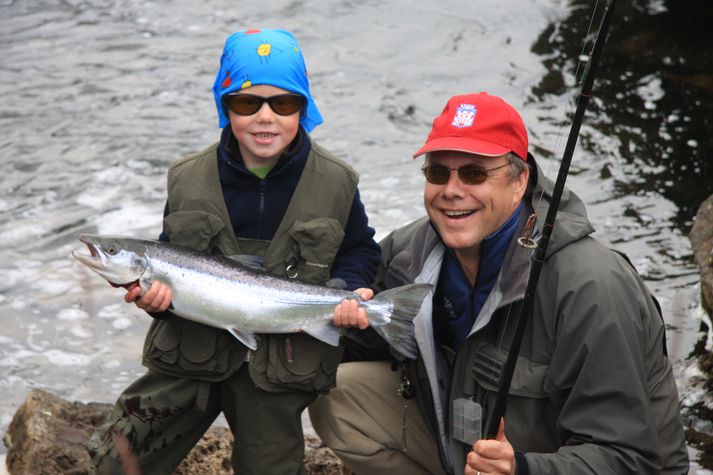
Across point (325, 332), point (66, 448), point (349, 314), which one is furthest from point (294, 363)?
point (66, 448)

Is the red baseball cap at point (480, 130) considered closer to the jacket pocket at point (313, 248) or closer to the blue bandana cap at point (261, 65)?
the jacket pocket at point (313, 248)

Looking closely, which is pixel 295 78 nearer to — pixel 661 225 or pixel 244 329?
pixel 244 329

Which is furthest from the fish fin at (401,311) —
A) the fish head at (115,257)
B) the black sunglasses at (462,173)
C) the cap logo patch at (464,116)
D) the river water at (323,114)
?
the river water at (323,114)

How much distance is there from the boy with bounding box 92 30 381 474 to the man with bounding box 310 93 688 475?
28cm

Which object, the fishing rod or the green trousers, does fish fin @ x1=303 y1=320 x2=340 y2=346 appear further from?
the fishing rod

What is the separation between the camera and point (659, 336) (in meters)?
3.18

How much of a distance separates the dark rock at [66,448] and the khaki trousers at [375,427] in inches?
15.8

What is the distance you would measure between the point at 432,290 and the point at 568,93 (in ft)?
23.7

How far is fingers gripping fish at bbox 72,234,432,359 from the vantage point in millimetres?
3301

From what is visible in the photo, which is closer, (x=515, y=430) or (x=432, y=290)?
(x=515, y=430)

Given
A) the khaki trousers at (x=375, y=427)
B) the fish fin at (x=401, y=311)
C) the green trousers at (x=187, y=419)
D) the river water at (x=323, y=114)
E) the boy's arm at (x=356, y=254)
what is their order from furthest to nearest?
1. the river water at (x=323, y=114)
2. the khaki trousers at (x=375, y=427)
3. the boy's arm at (x=356, y=254)
4. the green trousers at (x=187, y=419)
5. the fish fin at (x=401, y=311)

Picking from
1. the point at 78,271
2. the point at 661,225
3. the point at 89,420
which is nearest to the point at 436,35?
the point at 661,225

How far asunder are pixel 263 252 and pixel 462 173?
2.69 feet

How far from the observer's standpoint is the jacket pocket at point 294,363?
342cm
